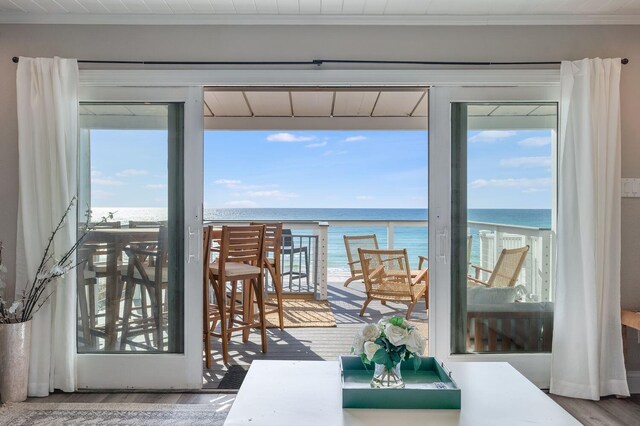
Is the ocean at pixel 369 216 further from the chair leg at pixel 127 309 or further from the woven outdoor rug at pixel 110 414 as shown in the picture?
the woven outdoor rug at pixel 110 414

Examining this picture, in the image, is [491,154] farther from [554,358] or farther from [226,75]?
[226,75]

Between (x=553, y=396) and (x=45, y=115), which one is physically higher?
(x=45, y=115)

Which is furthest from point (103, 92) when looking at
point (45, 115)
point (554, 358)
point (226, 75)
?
point (554, 358)

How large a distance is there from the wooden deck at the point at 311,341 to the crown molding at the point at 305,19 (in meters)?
2.48

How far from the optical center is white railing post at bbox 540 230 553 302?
3.02 metres

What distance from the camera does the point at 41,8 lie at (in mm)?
2848

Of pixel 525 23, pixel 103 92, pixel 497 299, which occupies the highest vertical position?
pixel 525 23

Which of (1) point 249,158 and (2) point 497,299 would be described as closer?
(2) point 497,299

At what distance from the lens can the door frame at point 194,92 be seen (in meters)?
2.94

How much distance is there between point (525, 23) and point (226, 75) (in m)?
2.01

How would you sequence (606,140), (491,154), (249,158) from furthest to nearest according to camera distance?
(249,158) < (491,154) < (606,140)

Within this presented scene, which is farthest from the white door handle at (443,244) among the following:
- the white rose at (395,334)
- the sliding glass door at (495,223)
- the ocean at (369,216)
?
the white rose at (395,334)

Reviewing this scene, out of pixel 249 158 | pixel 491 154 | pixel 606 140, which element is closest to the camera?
pixel 606 140

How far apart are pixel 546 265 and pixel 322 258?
3215mm
